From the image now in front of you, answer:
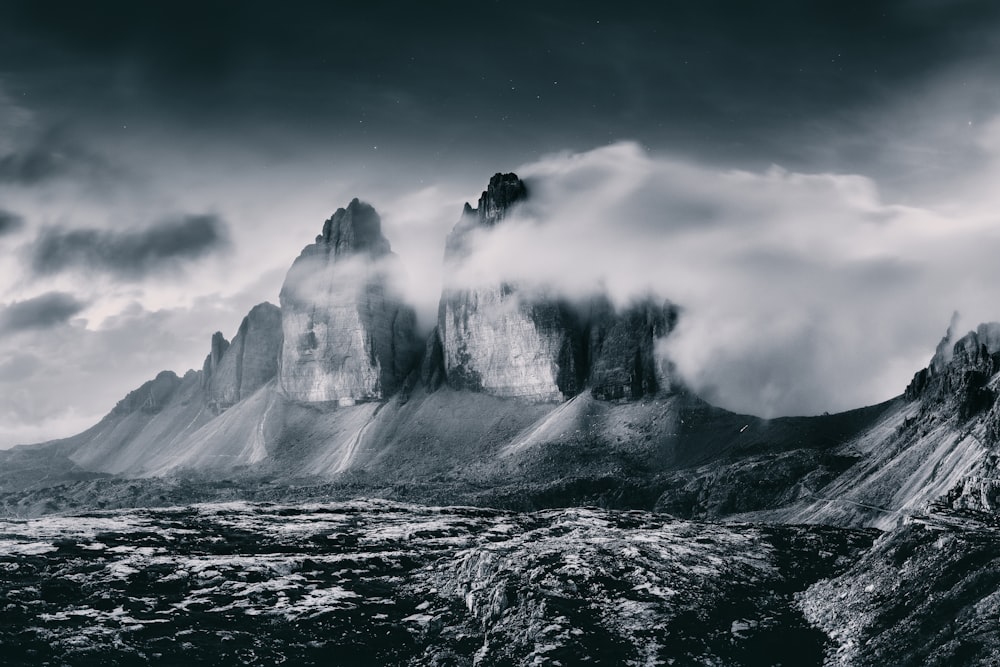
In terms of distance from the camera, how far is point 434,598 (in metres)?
55.6

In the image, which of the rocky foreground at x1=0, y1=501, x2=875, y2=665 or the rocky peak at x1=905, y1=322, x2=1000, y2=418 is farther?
the rocky peak at x1=905, y1=322, x2=1000, y2=418

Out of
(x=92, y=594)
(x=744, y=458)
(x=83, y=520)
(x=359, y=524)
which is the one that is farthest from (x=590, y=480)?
(x=92, y=594)

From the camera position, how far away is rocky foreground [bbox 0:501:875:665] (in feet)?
146

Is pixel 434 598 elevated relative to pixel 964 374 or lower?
lower

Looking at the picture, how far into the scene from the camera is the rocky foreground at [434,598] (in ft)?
146

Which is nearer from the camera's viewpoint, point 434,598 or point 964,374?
point 434,598

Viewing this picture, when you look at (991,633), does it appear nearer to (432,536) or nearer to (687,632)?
(687,632)

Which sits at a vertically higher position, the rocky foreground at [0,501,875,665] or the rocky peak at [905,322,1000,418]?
the rocky peak at [905,322,1000,418]

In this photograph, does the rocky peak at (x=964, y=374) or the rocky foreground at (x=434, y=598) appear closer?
the rocky foreground at (x=434, y=598)

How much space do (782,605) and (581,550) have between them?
1504 centimetres

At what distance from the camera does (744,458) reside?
18075cm

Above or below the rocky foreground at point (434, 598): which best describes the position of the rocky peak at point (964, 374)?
above

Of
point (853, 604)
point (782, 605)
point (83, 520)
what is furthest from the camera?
point (83, 520)

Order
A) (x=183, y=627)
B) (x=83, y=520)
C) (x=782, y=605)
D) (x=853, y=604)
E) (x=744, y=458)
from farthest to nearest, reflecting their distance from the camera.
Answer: (x=744, y=458), (x=83, y=520), (x=183, y=627), (x=782, y=605), (x=853, y=604)
